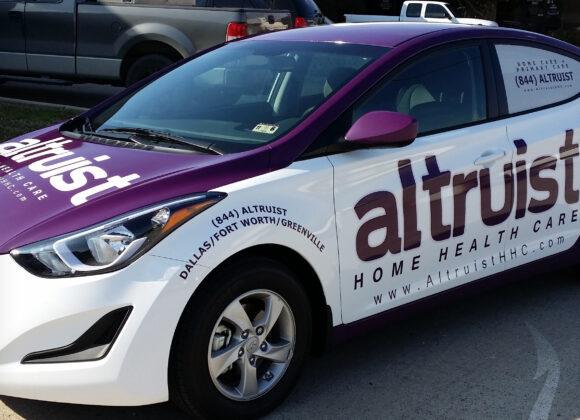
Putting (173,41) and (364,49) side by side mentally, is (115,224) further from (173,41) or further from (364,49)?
(173,41)

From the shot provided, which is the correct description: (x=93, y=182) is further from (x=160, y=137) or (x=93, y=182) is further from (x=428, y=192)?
(x=428, y=192)

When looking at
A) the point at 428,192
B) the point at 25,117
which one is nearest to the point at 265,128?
the point at 428,192

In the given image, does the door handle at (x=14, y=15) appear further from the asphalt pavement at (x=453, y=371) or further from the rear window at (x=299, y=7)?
the asphalt pavement at (x=453, y=371)

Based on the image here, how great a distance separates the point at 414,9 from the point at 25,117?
19.5 m

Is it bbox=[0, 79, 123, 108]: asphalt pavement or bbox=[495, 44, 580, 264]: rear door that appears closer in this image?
bbox=[495, 44, 580, 264]: rear door

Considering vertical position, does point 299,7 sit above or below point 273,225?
above

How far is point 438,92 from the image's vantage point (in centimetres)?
410

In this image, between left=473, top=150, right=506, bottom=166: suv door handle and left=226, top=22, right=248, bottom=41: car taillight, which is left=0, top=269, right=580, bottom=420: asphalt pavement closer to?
left=473, top=150, right=506, bottom=166: suv door handle

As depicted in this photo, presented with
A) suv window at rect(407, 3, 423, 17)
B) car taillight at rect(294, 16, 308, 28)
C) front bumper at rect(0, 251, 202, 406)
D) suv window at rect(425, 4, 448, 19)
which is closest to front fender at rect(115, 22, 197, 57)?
car taillight at rect(294, 16, 308, 28)

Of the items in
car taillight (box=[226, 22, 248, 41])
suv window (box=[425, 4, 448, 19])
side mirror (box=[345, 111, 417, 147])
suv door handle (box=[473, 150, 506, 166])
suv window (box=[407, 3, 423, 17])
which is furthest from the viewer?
suv window (box=[407, 3, 423, 17])

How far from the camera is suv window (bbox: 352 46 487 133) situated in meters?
3.88

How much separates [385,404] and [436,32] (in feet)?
6.00

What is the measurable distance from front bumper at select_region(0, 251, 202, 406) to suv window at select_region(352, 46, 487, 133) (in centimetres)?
126

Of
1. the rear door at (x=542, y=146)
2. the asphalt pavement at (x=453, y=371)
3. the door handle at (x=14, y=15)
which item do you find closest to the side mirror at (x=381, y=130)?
the rear door at (x=542, y=146)
